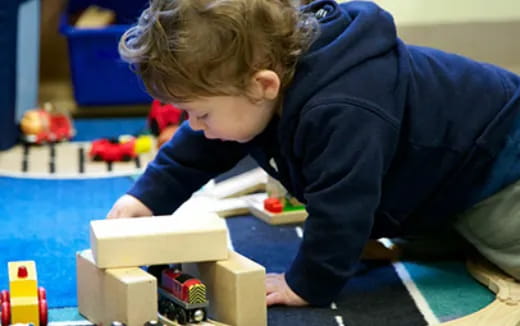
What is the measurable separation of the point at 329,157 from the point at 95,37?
113cm

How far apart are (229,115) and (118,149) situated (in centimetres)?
71

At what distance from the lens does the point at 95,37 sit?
1.96m

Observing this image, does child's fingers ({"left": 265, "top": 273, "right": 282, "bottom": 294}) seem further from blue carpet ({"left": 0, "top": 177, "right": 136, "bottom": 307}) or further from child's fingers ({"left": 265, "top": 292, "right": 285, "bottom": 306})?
blue carpet ({"left": 0, "top": 177, "right": 136, "bottom": 307})

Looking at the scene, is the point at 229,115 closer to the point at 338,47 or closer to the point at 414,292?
the point at 338,47

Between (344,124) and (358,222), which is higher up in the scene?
(344,124)

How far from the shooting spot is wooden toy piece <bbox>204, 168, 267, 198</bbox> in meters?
1.38

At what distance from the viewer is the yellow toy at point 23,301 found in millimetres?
874

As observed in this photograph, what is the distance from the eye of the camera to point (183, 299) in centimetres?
89

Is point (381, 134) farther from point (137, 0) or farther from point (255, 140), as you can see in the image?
point (137, 0)

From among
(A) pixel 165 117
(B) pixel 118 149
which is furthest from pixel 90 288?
(A) pixel 165 117

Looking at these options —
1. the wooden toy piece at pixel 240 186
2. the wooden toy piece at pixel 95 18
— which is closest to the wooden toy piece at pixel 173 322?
the wooden toy piece at pixel 240 186

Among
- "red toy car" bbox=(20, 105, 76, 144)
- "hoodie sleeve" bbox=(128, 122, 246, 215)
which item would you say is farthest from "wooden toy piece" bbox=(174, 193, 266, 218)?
"red toy car" bbox=(20, 105, 76, 144)

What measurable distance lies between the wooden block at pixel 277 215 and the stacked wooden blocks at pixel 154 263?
0.35m

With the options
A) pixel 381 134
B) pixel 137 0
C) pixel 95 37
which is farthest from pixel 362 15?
pixel 137 0
